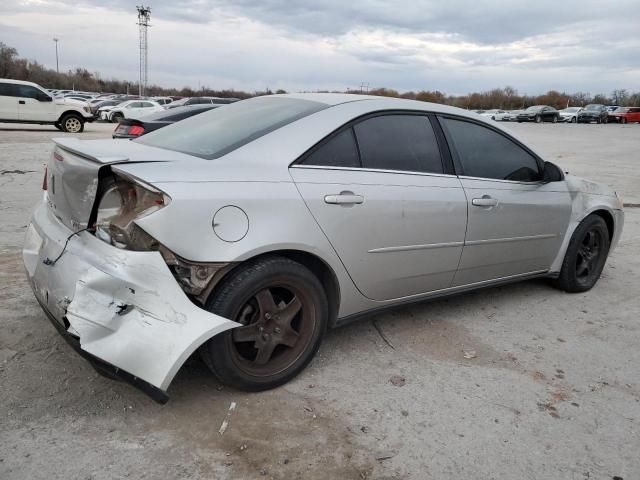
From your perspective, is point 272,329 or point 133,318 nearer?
point 133,318

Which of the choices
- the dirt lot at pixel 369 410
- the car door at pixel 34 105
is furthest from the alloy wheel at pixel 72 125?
the dirt lot at pixel 369 410

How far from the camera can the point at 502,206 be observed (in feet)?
12.6

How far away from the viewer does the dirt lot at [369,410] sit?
2311 mm

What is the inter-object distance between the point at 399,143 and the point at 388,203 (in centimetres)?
47

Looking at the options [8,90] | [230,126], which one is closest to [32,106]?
[8,90]

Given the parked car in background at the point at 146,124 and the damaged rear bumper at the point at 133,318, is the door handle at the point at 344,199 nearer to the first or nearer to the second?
the damaged rear bumper at the point at 133,318

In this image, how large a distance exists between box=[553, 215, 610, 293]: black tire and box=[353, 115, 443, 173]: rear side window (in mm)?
1728

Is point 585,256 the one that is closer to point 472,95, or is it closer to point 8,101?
point 8,101

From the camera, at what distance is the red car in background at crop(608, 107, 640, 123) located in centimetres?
4581

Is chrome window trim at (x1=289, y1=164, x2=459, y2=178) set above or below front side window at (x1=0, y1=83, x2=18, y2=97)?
above

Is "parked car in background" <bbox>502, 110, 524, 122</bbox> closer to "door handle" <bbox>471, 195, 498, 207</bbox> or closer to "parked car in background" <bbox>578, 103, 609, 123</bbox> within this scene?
"parked car in background" <bbox>578, 103, 609, 123</bbox>

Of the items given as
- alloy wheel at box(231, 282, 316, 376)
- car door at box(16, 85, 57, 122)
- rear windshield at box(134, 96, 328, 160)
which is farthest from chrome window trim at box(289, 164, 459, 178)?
car door at box(16, 85, 57, 122)

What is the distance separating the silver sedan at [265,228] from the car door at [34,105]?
1903 centimetres

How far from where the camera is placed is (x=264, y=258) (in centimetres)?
271
